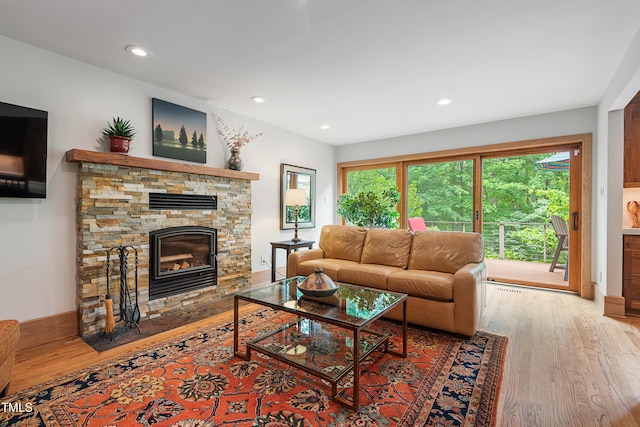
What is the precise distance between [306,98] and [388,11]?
172cm

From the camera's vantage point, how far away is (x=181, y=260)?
139 inches

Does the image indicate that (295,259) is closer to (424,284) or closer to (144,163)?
(424,284)

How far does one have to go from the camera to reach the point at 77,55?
2.67 meters

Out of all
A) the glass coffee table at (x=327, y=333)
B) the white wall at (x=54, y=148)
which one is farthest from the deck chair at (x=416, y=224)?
the white wall at (x=54, y=148)

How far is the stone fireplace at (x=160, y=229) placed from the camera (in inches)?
107

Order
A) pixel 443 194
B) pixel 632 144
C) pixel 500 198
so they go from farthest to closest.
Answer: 1. pixel 443 194
2. pixel 500 198
3. pixel 632 144

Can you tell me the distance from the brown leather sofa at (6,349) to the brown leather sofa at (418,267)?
2.48 metres

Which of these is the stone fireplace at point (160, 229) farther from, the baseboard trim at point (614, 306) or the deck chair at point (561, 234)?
the deck chair at point (561, 234)

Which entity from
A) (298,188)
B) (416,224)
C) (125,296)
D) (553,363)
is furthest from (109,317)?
(416,224)

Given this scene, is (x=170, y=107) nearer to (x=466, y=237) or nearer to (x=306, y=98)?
(x=306, y=98)

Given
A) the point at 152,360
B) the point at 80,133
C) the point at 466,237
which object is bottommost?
the point at 152,360

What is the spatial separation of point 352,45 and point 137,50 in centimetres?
181

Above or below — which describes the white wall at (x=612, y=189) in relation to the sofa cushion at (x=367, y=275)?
above

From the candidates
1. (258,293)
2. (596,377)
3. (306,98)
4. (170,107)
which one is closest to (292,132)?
(306,98)
